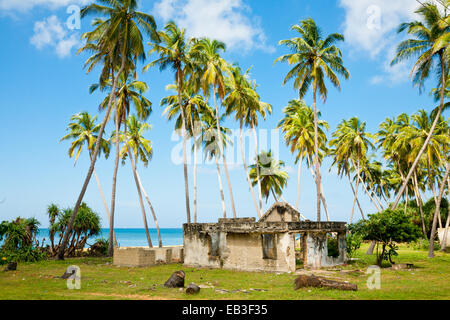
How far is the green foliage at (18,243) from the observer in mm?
23234

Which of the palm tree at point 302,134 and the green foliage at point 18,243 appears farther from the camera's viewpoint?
the palm tree at point 302,134

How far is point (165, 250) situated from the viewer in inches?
883

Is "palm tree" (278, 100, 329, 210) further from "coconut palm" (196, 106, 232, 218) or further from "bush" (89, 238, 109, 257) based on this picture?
"bush" (89, 238, 109, 257)

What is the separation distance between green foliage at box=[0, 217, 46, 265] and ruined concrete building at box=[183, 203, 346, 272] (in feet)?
34.3

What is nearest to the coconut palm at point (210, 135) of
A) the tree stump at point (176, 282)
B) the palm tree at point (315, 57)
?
the palm tree at point (315, 57)

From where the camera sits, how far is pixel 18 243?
2461cm

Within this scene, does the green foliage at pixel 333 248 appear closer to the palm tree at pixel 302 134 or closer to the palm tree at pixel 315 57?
the palm tree at pixel 315 57

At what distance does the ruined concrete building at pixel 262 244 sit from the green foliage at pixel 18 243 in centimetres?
1044

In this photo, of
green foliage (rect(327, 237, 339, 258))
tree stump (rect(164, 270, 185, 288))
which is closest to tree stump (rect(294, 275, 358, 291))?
tree stump (rect(164, 270, 185, 288))

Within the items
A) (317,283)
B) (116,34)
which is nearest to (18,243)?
(116,34)

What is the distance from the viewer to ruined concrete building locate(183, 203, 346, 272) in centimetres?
1722

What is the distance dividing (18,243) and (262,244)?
55.6ft

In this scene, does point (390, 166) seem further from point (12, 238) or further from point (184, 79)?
point (12, 238)
